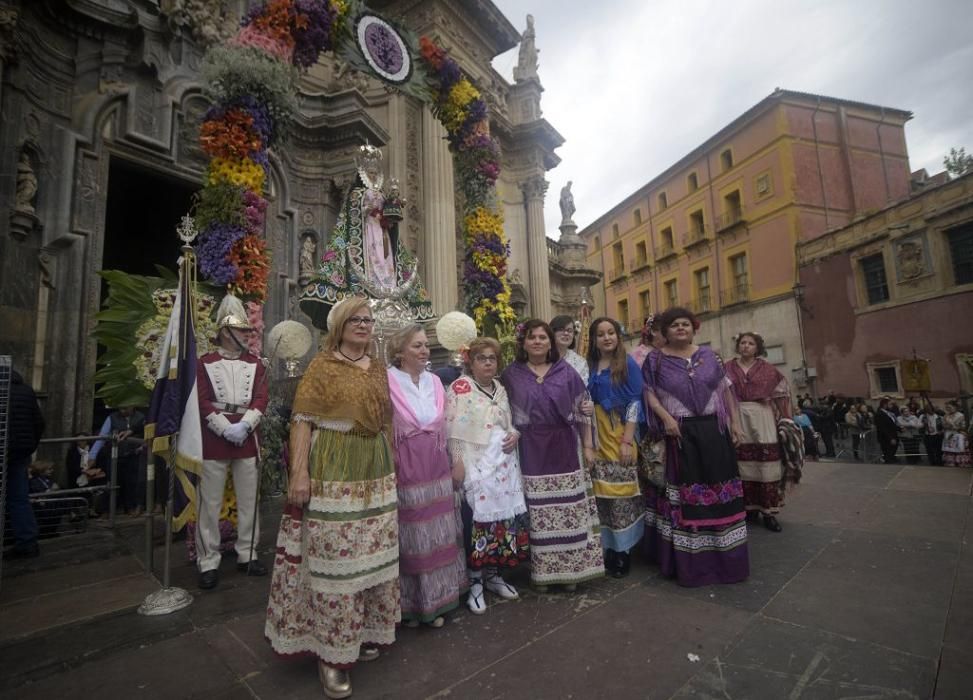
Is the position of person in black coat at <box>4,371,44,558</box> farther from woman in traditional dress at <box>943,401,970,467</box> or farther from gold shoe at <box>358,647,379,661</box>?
woman in traditional dress at <box>943,401,970,467</box>

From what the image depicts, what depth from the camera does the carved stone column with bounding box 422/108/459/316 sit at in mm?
11156

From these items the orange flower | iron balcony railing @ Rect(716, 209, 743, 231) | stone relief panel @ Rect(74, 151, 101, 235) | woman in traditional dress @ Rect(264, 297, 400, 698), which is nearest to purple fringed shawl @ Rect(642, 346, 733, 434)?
woman in traditional dress @ Rect(264, 297, 400, 698)

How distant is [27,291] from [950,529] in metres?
10.9

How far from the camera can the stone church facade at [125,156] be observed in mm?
6512

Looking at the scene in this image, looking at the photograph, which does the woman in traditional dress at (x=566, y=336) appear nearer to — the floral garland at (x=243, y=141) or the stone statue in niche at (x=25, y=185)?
the floral garland at (x=243, y=141)

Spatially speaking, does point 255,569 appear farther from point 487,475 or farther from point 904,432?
point 904,432

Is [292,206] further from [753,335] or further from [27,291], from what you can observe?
[753,335]

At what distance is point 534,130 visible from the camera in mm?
16500

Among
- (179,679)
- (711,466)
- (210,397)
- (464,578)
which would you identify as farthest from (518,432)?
(210,397)

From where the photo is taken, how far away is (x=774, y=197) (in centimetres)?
2189

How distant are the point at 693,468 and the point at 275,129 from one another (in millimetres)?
5291

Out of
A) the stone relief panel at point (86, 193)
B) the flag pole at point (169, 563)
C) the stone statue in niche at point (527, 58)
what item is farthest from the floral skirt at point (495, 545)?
the stone statue in niche at point (527, 58)

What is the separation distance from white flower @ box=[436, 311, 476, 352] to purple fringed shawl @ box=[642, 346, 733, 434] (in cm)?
204

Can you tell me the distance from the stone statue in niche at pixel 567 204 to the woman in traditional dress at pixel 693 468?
63.5 ft
